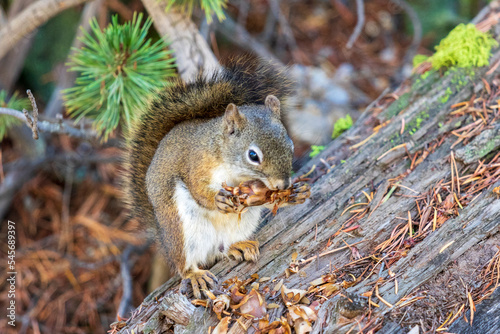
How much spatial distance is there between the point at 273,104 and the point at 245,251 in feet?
1.94

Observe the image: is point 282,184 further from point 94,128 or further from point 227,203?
point 94,128

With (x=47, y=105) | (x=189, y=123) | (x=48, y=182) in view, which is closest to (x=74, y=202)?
(x=48, y=182)

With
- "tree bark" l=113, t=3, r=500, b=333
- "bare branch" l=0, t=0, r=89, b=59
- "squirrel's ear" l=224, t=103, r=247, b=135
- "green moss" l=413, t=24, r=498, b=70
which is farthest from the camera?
"bare branch" l=0, t=0, r=89, b=59

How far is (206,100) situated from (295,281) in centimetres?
82

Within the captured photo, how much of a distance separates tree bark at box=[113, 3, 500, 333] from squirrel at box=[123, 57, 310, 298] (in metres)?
0.11

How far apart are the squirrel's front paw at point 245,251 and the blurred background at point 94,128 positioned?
596 millimetres

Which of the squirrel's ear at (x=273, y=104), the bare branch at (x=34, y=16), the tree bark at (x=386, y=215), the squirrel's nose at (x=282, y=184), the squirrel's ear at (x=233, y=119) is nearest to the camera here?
the tree bark at (x=386, y=215)

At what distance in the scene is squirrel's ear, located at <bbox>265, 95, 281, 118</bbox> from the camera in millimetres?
1890

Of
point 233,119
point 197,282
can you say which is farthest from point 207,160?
point 197,282

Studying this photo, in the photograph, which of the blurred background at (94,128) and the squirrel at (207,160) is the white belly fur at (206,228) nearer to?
the squirrel at (207,160)

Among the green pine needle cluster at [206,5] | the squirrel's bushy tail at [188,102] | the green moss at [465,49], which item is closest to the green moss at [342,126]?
the squirrel's bushy tail at [188,102]

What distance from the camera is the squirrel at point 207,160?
5.75ft

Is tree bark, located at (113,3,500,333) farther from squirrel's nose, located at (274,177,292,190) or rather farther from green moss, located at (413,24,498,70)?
squirrel's nose, located at (274,177,292,190)

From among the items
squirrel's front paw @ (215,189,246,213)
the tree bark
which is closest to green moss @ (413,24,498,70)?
the tree bark
